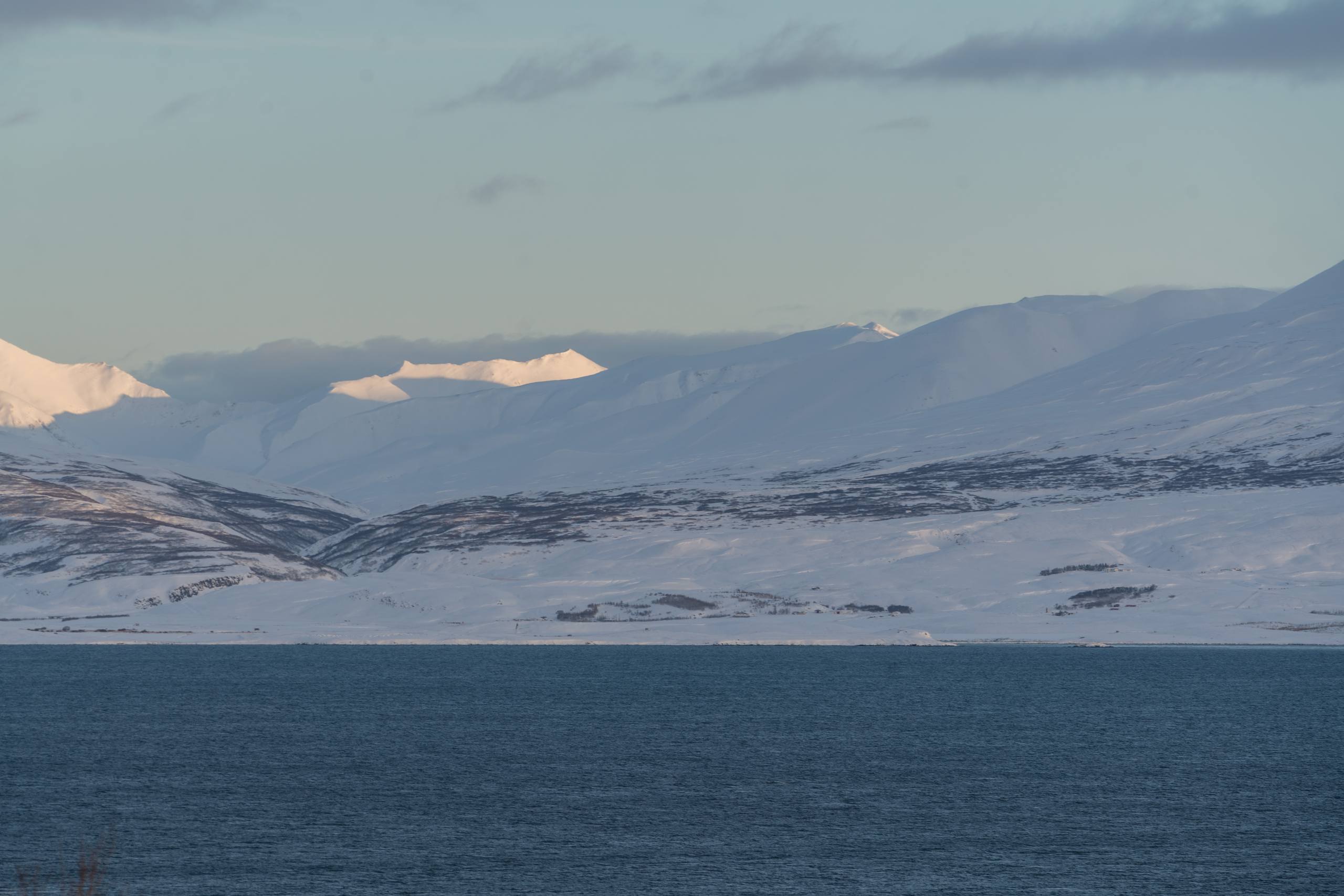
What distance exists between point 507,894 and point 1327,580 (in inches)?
5558

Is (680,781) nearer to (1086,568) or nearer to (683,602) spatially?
(683,602)

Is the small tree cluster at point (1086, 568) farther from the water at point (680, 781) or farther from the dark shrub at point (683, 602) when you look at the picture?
the water at point (680, 781)

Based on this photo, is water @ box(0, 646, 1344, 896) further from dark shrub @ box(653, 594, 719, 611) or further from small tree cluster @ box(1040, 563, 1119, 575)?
small tree cluster @ box(1040, 563, 1119, 575)

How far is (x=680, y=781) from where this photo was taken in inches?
3039

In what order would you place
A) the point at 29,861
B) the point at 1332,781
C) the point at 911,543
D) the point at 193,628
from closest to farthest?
1. the point at 29,861
2. the point at 1332,781
3. the point at 193,628
4. the point at 911,543

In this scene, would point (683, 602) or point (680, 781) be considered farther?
point (683, 602)

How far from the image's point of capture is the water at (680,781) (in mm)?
57656

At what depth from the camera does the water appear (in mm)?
57656

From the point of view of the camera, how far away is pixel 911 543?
19788 centimetres

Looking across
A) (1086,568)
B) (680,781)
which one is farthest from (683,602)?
(680,781)

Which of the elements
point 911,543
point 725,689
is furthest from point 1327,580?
point 725,689

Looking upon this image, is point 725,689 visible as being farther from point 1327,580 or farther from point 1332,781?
point 1327,580

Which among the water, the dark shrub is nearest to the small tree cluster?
the dark shrub

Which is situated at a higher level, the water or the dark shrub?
the dark shrub
